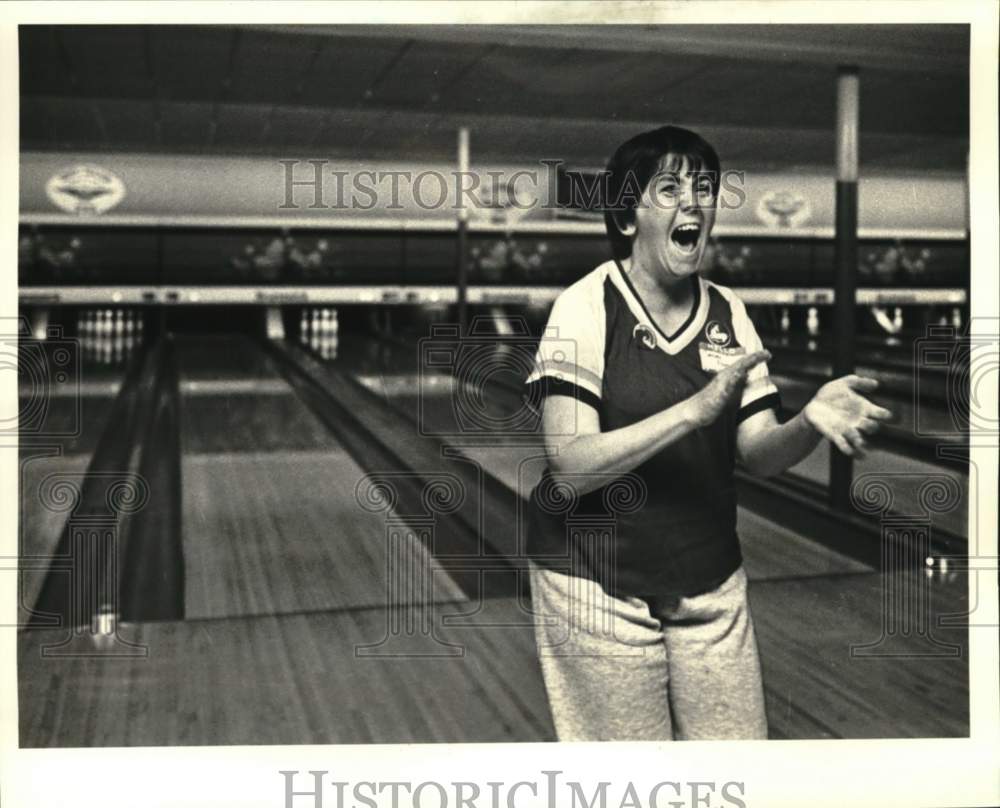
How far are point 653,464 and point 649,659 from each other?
12.3 inches

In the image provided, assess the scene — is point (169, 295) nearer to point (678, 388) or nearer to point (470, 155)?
point (470, 155)

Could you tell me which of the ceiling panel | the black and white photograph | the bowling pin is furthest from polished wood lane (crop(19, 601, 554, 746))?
the bowling pin

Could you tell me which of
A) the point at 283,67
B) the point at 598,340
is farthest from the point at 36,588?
the point at 283,67

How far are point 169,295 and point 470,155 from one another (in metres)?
5.98

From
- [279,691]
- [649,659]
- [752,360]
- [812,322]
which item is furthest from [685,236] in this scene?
[812,322]

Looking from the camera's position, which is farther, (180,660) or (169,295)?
(169,295)

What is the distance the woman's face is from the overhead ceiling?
5.2 inches

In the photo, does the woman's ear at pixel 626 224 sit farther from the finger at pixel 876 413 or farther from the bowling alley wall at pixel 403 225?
the finger at pixel 876 413

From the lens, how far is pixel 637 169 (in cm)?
195

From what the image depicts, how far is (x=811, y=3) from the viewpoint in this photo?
2.07m

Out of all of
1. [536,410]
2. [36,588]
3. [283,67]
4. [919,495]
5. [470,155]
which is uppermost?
[283,67]

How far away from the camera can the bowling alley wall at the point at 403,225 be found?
2.24 m

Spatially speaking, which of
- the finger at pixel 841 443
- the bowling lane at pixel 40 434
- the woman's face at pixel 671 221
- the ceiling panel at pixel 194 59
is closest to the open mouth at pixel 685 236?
the woman's face at pixel 671 221

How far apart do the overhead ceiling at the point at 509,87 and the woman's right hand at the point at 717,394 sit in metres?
0.48
